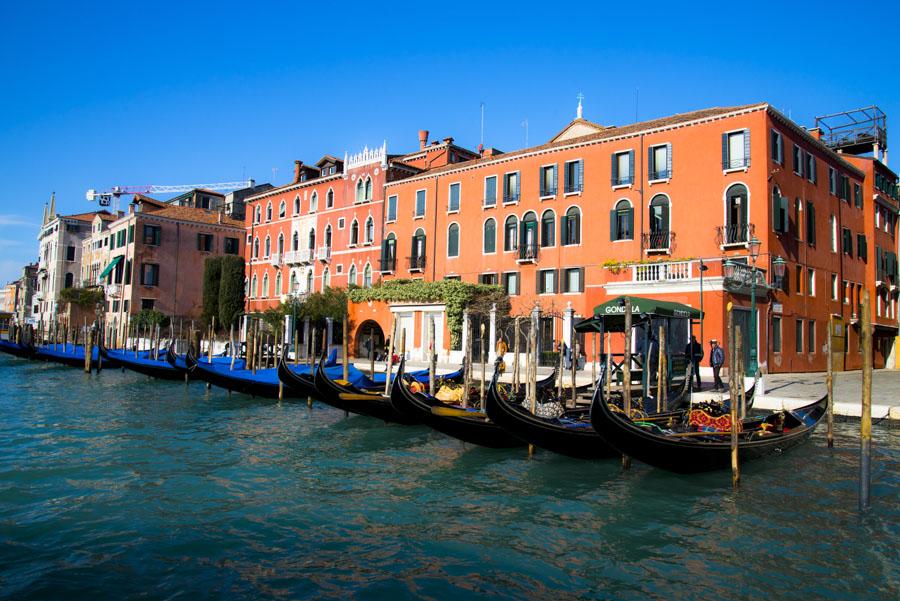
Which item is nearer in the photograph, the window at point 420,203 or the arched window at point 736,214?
the arched window at point 736,214

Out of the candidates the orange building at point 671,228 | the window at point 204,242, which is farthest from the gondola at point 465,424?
the window at point 204,242

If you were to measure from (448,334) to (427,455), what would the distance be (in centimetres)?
1331

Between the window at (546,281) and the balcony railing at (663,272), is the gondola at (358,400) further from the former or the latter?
the window at (546,281)

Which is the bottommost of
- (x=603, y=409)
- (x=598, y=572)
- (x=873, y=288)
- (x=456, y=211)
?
(x=598, y=572)

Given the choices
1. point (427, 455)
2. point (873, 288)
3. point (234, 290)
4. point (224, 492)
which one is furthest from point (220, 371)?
point (873, 288)

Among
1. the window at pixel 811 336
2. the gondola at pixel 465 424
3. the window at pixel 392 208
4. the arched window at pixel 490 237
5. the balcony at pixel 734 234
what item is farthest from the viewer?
the window at pixel 392 208

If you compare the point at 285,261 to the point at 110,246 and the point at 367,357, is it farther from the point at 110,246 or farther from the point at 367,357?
the point at 110,246

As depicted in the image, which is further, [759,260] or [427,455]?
[759,260]

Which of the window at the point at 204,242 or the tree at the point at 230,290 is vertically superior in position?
the window at the point at 204,242

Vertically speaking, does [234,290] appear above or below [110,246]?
below

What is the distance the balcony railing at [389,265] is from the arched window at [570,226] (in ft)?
26.0

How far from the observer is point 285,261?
107ft

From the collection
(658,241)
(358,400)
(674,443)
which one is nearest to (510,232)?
(658,241)

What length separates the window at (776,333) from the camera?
18609 millimetres
